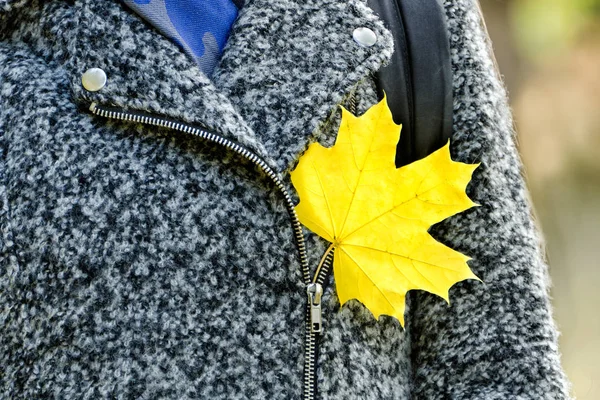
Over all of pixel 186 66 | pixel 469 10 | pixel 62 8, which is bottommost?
pixel 62 8

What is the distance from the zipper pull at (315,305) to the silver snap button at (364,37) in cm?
31

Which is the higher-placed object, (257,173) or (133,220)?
(257,173)

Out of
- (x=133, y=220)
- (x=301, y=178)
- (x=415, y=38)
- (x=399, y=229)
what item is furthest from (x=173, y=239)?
(x=415, y=38)

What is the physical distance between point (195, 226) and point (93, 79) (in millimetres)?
205

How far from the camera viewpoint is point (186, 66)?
2.92 ft

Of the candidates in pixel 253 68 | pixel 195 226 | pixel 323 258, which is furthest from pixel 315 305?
pixel 253 68

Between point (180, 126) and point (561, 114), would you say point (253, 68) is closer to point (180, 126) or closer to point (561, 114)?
point (180, 126)

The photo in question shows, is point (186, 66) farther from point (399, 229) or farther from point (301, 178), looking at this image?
point (399, 229)

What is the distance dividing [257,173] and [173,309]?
19 centimetres

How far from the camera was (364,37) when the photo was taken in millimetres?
944

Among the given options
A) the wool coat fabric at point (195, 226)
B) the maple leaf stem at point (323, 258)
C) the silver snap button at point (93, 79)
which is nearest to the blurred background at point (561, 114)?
the wool coat fabric at point (195, 226)

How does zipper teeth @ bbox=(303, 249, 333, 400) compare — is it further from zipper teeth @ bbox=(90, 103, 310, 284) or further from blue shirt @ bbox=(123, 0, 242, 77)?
blue shirt @ bbox=(123, 0, 242, 77)

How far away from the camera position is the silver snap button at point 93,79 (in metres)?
0.86

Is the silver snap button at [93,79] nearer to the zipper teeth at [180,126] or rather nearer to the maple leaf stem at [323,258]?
the zipper teeth at [180,126]
